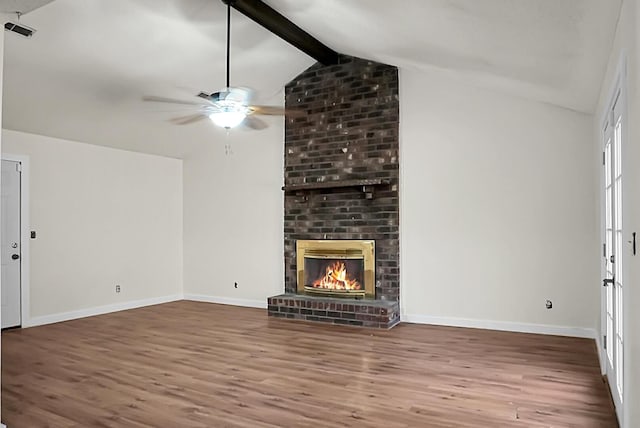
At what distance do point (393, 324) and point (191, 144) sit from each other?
4.23 metres

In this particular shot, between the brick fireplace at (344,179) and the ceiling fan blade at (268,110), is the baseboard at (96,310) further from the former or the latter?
the ceiling fan blade at (268,110)

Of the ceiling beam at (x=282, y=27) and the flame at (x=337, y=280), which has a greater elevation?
the ceiling beam at (x=282, y=27)

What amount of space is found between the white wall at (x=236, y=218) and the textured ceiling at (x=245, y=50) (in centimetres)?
99

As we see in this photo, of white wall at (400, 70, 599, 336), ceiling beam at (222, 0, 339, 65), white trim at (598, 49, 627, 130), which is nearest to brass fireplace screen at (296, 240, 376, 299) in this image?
white wall at (400, 70, 599, 336)

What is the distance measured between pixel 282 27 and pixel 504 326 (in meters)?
4.11

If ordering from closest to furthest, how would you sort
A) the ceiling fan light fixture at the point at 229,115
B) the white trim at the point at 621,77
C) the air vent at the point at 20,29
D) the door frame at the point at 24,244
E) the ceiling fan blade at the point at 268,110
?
the white trim at the point at 621,77
the air vent at the point at 20,29
the ceiling fan light fixture at the point at 229,115
the ceiling fan blade at the point at 268,110
the door frame at the point at 24,244

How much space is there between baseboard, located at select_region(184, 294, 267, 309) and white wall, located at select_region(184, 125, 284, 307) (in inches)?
0.6

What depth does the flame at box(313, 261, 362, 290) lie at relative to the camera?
614 centimetres

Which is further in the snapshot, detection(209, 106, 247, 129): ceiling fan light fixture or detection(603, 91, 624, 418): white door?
detection(209, 106, 247, 129): ceiling fan light fixture

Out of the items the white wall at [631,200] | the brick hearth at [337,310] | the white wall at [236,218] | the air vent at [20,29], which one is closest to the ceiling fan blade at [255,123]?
the white wall at [236,218]

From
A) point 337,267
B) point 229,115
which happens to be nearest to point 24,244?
point 229,115

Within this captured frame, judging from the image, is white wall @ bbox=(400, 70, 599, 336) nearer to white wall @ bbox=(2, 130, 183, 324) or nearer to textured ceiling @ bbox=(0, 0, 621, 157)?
textured ceiling @ bbox=(0, 0, 621, 157)

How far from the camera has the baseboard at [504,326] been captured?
501 cm

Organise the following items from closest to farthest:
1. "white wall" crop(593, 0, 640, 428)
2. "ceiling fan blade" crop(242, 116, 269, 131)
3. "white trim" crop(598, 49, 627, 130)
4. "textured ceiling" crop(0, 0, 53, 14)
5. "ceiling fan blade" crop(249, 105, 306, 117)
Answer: "white wall" crop(593, 0, 640, 428) → "white trim" crop(598, 49, 627, 130) → "textured ceiling" crop(0, 0, 53, 14) → "ceiling fan blade" crop(249, 105, 306, 117) → "ceiling fan blade" crop(242, 116, 269, 131)
